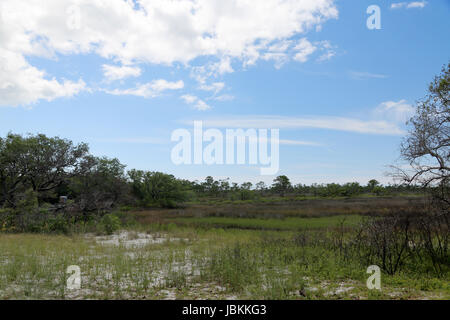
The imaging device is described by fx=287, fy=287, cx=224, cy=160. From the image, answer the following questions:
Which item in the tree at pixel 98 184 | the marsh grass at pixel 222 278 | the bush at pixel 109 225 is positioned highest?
the tree at pixel 98 184

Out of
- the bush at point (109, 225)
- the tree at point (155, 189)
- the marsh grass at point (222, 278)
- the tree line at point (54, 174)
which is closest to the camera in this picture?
the marsh grass at point (222, 278)

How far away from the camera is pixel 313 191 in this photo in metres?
71.1

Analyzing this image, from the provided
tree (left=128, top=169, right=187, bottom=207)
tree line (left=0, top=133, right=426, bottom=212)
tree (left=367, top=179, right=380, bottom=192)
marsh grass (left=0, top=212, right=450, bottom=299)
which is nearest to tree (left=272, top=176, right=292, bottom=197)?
tree (left=367, top=179, right=380, bottom=192)

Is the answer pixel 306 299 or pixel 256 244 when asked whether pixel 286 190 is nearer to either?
pixel 256 244

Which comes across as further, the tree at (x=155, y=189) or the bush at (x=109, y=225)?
the tree at (x=155, y=189)

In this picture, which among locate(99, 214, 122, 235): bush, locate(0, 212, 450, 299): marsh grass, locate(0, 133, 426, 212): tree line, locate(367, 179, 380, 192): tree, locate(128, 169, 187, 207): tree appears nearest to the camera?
locate(0, 212, 450, 299): marsh grass

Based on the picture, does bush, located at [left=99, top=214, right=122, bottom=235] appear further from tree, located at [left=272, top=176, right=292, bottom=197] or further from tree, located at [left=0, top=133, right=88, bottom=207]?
tree, located at [left=272, top=176, right=292, bottom=197]

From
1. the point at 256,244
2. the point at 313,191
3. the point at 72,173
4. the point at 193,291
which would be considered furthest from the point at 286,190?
the point at 193,291

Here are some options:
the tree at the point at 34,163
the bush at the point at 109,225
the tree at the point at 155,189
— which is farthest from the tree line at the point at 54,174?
the tree at the point at 155,189

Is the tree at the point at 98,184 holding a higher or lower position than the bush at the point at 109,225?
higher

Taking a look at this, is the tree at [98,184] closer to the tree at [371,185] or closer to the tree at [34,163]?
the tree at [34,163]

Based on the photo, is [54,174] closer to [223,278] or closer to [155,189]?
[155,189]

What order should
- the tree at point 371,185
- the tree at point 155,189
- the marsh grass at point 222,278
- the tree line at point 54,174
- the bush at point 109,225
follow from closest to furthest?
the marsh grass at point 222,278 → the bush at point 109,225 → the tree line at point 54,174 → the tree at point 155,189 → the tree at point 371,185

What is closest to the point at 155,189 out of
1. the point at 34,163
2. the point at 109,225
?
the point at 34,163
